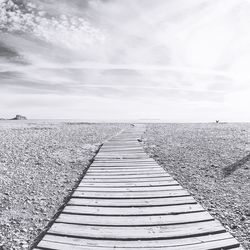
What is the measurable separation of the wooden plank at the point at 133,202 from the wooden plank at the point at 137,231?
1.03 meters

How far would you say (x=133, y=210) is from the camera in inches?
223

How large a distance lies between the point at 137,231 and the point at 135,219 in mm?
479

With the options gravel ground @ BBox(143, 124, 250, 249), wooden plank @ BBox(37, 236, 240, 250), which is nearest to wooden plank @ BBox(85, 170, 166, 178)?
gravel ground @ BBox(143, 124, 250, 249)

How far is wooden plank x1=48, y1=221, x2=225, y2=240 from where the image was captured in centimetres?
460

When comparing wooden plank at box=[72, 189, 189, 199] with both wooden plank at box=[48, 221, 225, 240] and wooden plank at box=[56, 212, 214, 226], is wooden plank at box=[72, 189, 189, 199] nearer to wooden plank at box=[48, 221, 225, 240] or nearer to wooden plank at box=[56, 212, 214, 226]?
wooden plank at box=[56, 212, 214, 226]

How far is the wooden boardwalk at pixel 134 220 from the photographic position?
14.3 ft

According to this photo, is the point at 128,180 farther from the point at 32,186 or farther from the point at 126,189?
the point at 32,186

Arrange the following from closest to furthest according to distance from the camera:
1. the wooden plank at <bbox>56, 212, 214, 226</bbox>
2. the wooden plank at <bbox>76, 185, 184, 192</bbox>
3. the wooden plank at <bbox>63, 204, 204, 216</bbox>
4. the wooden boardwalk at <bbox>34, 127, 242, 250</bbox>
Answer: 1. the wooden boardwalk at <bbox>34, 127, 242, 250</bbox>
2. the wooden plank at <bbox>56, 212, 214, 226</bbox>
3. the wooden plank at <bbox>63, 204, 204, 216</bbox>
4. the wooden plank at <bbox>76, 185, 184, 192</bbox>

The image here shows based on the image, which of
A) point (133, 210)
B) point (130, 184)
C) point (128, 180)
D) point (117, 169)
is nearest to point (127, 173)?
point (117, 169)

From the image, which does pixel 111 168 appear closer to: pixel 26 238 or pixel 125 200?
pixel 125 200

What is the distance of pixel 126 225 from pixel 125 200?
125 cm

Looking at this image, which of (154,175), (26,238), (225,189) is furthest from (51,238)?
(225,189)

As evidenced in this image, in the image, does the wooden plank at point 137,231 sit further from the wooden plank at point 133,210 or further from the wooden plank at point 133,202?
the wooden plank at point 133,202

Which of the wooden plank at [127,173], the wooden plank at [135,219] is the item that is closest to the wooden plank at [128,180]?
the wooden plank at [127,173]
